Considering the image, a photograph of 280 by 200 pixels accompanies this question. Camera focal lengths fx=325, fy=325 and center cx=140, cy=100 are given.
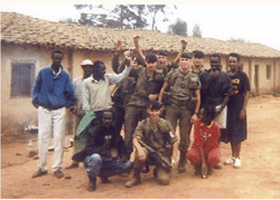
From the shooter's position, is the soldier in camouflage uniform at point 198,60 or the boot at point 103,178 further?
the soldier in camouflage uniform at point 198,60

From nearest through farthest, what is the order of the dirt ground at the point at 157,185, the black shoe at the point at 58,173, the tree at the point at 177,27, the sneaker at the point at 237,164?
the dirt ground at the point at 157,185, the black shoe at the point at 58,173, the sneaker at the point at 237,164, the tree at the point at 177,27

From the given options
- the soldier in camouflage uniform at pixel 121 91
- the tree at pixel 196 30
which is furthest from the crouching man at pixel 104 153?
the tree at pixel 196 30

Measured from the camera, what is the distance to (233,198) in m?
3.95

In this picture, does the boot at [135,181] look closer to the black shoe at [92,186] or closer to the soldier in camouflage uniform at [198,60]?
the black shoe at [92,186]

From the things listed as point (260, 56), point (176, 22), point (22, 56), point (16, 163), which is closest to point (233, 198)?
point (16, 163)

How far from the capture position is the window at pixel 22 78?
27.8 feet

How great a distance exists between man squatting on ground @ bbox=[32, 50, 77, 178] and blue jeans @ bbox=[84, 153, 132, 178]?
0.68m

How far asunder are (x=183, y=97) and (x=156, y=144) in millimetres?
860

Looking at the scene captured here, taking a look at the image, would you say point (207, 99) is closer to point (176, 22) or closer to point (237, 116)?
point (237, 116)

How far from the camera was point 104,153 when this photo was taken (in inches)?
171

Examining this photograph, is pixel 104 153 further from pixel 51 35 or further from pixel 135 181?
pixel 51 35

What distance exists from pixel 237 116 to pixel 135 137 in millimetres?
1889


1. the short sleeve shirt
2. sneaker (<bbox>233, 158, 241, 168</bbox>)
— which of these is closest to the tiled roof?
the short sleeve shirt

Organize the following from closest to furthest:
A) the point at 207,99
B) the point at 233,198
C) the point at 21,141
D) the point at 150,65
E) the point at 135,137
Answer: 1. the point at 233,198
2. the point at 135,137
3. the point at 150,65
4. the point at 207,99
5. the point at 21,141
